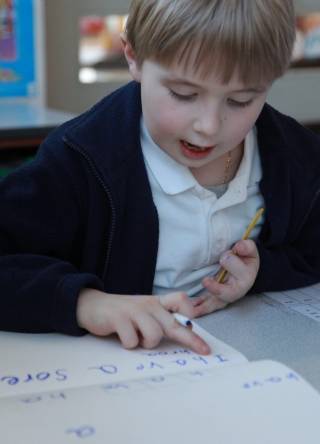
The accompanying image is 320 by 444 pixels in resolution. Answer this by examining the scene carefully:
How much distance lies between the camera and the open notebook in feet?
1.61

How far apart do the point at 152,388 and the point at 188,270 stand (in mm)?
407

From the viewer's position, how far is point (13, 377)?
24.3 inches

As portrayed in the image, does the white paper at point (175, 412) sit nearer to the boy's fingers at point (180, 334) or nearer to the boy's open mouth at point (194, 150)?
the boy's fingers at point (180, 334)

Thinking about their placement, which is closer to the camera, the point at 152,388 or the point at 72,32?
the point at 152,388

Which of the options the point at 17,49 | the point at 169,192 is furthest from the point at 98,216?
the point at 17,49

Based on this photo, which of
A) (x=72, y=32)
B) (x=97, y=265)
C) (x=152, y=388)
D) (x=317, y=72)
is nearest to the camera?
(x=152, y=388)

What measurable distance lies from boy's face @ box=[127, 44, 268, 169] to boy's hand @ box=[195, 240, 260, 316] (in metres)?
0.12

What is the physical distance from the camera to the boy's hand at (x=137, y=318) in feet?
2.26

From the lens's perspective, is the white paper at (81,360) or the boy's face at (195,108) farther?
the boy's face at (195,108)

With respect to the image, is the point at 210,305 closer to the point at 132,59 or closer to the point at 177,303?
the point at 177,303

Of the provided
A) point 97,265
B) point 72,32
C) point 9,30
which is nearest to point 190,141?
point 97,265

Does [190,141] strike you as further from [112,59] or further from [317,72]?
[317,72]

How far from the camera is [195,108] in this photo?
77 centimetres

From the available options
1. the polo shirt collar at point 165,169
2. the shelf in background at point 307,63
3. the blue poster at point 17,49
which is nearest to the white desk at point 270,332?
the polo shirt collar at point 165,169
